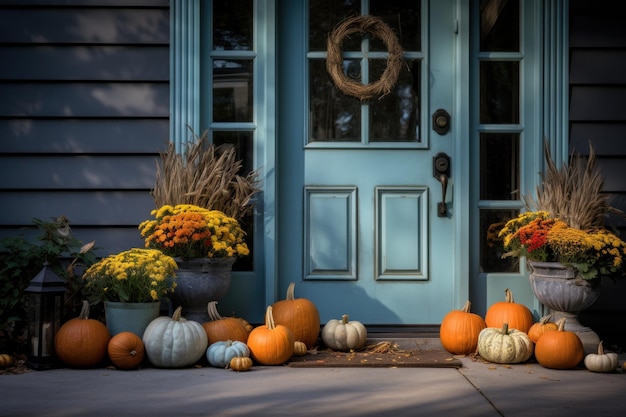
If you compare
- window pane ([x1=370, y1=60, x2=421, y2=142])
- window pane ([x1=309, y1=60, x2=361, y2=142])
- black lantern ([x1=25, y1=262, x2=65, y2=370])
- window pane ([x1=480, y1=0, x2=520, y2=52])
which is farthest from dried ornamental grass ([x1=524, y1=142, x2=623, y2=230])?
black lantern ([x1=25, y1=262, x2=65, y2=370])

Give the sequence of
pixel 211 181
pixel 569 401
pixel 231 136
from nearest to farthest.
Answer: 1. pixel 569 401
2. pixel 211 181
3. pixel 231 136

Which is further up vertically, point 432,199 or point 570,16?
point 570,16

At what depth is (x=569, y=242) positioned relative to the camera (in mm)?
4281

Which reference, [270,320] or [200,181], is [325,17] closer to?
[200,181]

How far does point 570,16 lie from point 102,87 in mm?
2950

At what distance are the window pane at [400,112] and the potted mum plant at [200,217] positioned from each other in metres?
0.85

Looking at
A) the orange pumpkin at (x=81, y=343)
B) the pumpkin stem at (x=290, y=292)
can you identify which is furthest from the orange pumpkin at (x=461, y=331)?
the orange pumpkin at (x=81, y=343)

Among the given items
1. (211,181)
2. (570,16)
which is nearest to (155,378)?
(211,181)

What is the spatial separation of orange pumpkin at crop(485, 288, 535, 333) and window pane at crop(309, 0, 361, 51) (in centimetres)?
182

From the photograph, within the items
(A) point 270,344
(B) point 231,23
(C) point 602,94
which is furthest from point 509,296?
(B) point 231,23

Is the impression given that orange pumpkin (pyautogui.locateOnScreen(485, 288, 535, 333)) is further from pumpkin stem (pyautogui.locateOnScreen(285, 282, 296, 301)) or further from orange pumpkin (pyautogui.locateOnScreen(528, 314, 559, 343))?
pumpkin stem (pyautogui.locateOnScreen(285, 282, 296, 301))

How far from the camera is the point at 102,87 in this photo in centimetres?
482

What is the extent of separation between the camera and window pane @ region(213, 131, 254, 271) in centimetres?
485

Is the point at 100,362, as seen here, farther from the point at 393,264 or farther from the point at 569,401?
the point at 569,401
